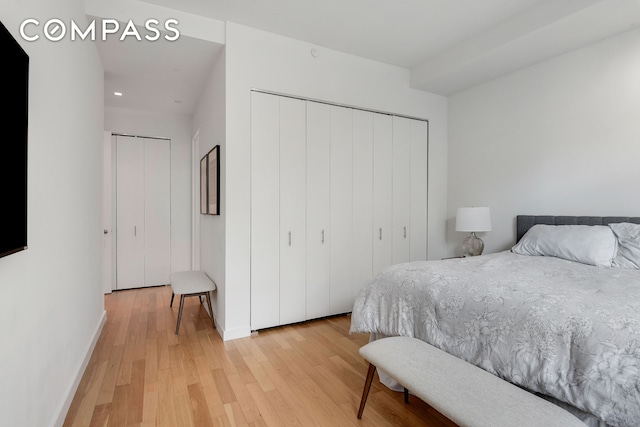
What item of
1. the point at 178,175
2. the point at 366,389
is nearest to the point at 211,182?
the point at 178,175

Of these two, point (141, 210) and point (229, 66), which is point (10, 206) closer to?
point (229, 66)

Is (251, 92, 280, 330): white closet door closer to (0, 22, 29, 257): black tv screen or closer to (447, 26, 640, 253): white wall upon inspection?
(0, 22, 29, 257): black tv screen

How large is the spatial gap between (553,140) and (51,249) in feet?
13.6

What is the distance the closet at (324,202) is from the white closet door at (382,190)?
12 millimetres

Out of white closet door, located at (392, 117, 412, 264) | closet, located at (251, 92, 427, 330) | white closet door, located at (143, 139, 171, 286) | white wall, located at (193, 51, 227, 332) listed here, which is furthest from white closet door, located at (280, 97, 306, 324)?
white closet door, located at (143, 139, 171, 286)

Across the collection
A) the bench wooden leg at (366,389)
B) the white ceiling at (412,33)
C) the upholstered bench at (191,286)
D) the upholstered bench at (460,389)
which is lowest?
the bench wooden leg at (366,389)

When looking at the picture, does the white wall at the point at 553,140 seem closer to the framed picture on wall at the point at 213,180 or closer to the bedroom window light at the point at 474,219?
the bedroom window light at the point at 474,219

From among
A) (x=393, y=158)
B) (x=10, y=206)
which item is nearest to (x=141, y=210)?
(x=393, y=158)

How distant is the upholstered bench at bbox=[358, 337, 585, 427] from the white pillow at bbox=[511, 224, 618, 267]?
67.0 inches

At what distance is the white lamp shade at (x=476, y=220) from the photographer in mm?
3473

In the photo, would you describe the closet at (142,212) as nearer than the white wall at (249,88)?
No

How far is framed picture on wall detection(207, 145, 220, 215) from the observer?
3.10 meters

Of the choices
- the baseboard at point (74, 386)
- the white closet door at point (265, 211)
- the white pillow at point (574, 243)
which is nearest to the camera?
the baseboard at point (74, 386)

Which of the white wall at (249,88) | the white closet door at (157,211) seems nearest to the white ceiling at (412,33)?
the white wall at (249,88)
